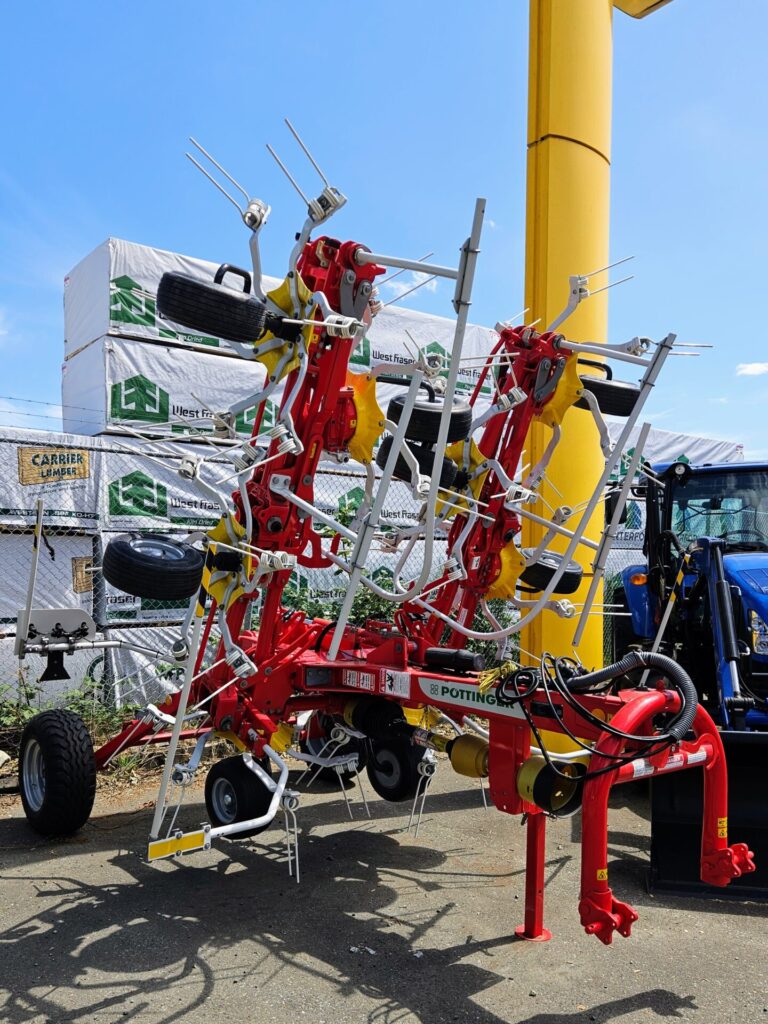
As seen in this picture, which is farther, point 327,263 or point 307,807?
point 307,807

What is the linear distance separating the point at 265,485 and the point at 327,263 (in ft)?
3.71

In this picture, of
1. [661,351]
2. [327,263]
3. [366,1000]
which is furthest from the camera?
[327,263]

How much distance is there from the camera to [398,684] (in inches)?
158

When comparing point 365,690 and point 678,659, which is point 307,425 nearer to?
point 365,690

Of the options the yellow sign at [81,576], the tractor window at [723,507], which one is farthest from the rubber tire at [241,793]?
the tractor window at [723,507]


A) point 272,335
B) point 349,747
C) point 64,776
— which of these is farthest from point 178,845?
point 272,335

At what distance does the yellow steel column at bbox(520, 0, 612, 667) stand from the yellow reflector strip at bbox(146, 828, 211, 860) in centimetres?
341

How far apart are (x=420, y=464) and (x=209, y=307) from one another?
1.65 m

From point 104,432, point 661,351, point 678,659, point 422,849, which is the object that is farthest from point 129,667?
point 661,351

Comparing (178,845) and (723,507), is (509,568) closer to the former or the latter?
(723,507)

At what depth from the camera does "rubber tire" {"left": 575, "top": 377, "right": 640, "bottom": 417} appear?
4.71 m

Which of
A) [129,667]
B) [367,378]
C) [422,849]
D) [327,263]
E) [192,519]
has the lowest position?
[422,849]

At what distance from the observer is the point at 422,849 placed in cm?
479

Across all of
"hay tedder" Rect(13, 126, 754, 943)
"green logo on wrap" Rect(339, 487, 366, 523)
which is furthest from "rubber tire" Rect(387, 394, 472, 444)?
"green logo on wrap" Rect(339, 487, 366, 523)
